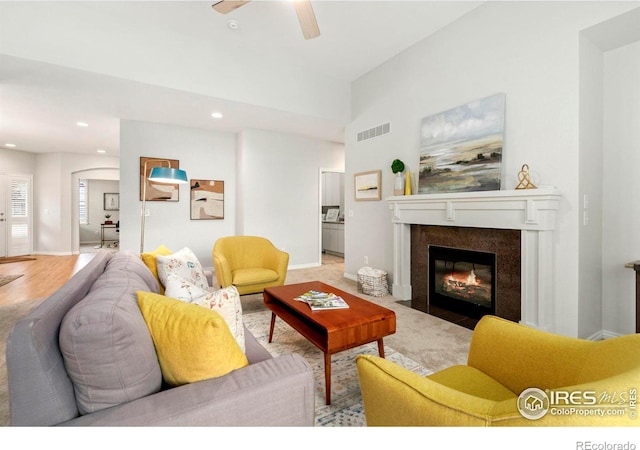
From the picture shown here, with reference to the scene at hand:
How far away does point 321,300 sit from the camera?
89.6 inches

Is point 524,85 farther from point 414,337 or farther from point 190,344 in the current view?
point 190,344

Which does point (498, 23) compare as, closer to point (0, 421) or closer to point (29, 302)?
point (0, 421)

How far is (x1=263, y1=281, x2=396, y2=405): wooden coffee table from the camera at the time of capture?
1.81 meters

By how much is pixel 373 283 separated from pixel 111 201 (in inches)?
433

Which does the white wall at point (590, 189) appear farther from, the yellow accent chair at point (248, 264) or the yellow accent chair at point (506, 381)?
the yellow accent chair at point (248, 264)

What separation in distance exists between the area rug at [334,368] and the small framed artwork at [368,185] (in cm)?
239

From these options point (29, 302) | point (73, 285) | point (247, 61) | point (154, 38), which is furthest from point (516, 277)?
point (29, 302)

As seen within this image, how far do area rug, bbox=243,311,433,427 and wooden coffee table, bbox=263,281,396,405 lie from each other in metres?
0.10

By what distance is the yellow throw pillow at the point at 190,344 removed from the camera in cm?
100

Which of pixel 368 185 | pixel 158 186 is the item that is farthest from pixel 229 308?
pixel 158 186

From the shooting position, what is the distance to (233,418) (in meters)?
0.97

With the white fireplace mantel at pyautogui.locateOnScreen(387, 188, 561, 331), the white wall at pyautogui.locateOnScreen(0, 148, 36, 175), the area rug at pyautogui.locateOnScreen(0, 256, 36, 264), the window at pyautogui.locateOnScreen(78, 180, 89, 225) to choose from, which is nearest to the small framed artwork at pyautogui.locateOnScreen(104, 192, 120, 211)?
the window at pyautogui.locateOnScreen(78, 180, 89, 225)

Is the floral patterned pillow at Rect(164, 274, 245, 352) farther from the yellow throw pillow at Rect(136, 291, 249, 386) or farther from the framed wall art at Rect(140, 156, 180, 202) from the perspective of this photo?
the framed wall art at Rect(140, 156, 180, 202)

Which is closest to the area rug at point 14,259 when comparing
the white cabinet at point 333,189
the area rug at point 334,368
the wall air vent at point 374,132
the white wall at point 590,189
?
the area rug at point 334,368
